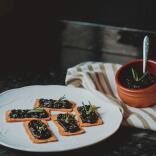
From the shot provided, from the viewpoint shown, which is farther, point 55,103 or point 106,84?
point 106,84

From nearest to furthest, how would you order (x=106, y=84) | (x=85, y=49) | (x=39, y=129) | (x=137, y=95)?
(x=39, y=129) → (x=137, y=95) → (x=106, y=84) → (x=85, y=49)

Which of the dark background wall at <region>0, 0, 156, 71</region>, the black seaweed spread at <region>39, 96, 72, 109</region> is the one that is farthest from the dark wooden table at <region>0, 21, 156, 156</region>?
the black seaweed spread at <region>39, 96, 72, 109</region>

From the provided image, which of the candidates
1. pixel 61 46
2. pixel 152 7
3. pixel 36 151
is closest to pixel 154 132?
pixel 36 151

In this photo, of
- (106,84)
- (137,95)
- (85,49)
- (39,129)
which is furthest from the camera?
(85,49)

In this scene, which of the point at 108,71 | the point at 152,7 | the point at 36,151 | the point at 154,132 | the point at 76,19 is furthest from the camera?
the point at 76,19

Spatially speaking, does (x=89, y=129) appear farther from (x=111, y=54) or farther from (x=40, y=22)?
(x=40, y=22)

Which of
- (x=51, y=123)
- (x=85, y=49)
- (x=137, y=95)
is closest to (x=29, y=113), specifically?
(x=51, y=123)

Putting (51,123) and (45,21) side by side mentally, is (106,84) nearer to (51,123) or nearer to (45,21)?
(51,123)
